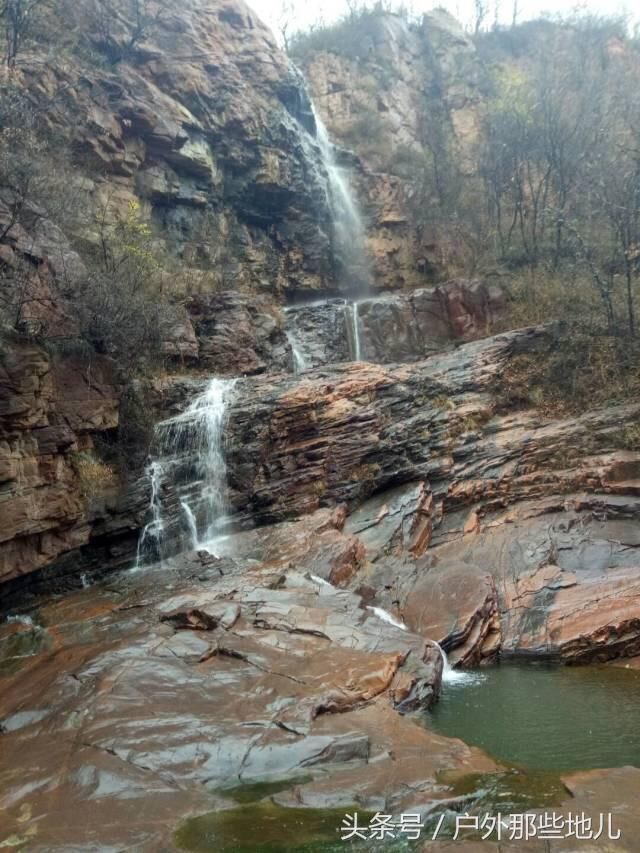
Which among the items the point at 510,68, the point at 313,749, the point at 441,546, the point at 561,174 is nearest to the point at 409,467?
the point at 441,546

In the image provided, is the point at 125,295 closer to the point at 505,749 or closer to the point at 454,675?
the point at 454,675

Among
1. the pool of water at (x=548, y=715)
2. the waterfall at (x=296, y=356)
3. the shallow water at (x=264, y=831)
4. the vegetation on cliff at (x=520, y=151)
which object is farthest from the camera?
the waterfall at (x=296, y=356)

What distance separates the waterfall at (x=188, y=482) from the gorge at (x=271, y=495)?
8 cm

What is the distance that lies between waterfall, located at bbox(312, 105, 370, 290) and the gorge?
17cm

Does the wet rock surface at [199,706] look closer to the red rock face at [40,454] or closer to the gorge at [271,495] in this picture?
the gorge at [271,495]

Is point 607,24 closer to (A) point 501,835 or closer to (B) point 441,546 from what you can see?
(B) point 441,546

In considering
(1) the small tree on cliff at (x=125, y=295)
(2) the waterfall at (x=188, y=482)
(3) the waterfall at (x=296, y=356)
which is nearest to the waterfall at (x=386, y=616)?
(2) the waterfall at (x=188, y=482)

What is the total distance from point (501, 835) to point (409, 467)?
1048cm

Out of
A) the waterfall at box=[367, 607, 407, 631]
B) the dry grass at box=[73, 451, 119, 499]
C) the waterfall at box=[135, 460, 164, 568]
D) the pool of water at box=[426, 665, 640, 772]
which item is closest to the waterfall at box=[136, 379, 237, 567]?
the waterfall at box=[135, 460, 164, 568]

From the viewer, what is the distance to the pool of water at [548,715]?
7.29 meters

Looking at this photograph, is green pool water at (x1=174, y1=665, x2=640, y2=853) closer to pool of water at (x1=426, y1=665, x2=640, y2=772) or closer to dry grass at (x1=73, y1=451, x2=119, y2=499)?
pool of water at (x1=426, y1=665, x2=640, y2=772)

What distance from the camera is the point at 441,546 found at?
13359 mm

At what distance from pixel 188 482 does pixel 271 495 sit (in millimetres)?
2189

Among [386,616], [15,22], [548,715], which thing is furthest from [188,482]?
[15,22]
